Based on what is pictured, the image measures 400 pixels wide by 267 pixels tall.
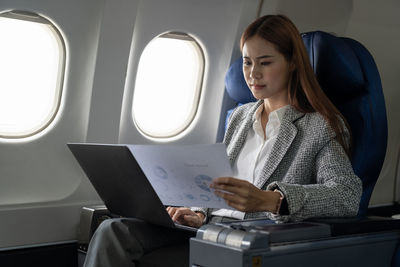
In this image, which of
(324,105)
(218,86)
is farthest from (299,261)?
(218,86)

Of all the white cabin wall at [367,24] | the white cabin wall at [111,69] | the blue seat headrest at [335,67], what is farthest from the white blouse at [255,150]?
the white cabin wall at [367,24]

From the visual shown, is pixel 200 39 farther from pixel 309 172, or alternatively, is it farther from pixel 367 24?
pixel 309 172

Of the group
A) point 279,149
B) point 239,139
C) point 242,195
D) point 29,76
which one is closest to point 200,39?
point 29,76

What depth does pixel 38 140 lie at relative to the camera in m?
3.11

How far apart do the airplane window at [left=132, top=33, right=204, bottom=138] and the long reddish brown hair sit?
1.14m

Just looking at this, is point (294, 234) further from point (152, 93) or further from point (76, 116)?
point (152, 93)

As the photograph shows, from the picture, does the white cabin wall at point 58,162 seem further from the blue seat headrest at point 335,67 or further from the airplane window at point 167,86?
the blue seat headrest at point 335,67

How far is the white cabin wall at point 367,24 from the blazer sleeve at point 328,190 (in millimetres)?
1615

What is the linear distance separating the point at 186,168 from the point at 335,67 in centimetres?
84

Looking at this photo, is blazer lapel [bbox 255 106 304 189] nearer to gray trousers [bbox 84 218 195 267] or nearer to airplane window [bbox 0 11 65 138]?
gray trousers [bbox 84 218 195 267]

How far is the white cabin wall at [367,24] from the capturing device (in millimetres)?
3779

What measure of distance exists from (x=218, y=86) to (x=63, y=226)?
121 centimetres

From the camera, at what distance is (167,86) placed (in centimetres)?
372

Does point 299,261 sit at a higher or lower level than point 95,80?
lower
